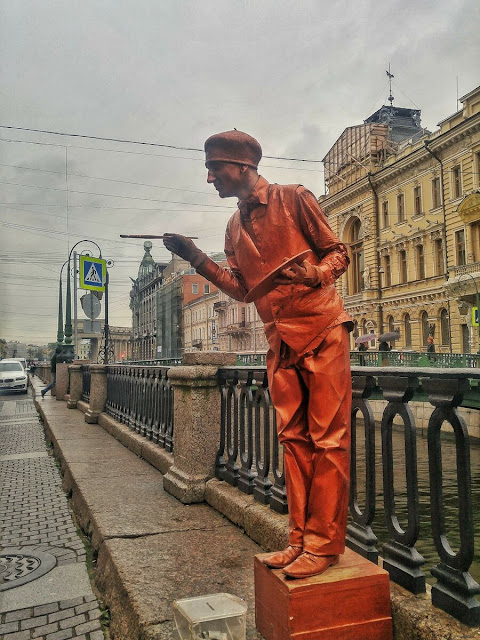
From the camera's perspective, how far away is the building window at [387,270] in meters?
42.0

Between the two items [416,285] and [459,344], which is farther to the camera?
[416,285]

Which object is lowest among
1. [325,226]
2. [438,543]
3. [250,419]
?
[438,543]

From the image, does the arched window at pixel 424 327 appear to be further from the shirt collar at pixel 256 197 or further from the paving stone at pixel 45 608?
the shirt collar at pixel 256 197

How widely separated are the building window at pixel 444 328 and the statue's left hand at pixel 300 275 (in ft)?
114

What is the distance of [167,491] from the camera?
480 centimetres

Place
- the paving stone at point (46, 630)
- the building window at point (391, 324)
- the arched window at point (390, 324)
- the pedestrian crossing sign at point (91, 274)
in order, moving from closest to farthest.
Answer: the paving stone at point (46, 630), the pedestrian crossing sign at point (91, 274), the building window at point (391, 324), the arched window at point (390, 324)

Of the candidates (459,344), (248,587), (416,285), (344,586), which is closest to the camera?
(344,586)

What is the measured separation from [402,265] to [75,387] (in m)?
31.4

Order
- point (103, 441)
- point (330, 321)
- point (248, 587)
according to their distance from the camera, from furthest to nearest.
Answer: point (103, 441)
point (248, 587)
point (330, 321)

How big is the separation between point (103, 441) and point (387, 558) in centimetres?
621

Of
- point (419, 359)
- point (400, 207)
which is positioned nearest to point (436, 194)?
point (400, 207)

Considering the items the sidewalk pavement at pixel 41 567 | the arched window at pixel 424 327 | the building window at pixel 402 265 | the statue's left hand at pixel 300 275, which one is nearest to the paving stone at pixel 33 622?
the sidewalk pavement at pixel 41 567

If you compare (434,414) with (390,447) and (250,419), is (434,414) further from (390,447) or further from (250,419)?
(250,419)

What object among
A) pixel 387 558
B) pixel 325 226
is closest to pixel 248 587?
pixel 387 558
